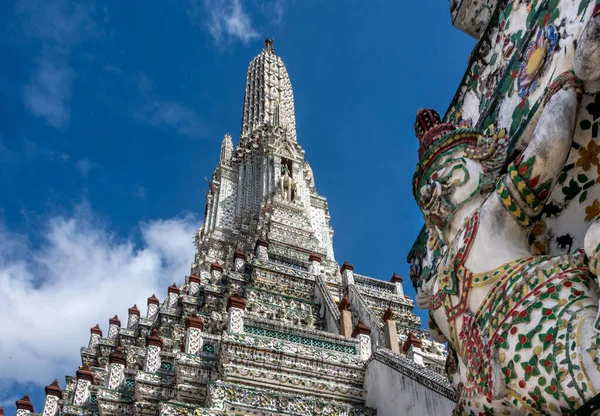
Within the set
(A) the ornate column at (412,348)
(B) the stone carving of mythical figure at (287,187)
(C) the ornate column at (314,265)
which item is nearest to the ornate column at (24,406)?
(C) the ornate column at (314,265)

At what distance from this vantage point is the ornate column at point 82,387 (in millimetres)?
12586

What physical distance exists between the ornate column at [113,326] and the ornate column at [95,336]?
0.33 metres

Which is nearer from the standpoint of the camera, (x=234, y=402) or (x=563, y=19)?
(x=563, y=19)

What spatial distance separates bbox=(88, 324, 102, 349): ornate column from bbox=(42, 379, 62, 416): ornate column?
4.86m

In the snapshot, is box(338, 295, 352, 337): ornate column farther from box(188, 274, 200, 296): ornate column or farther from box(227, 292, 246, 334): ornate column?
box(188, 274, 200, 296): ornate column

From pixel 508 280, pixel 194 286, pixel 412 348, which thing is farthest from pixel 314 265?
pixel 508 280

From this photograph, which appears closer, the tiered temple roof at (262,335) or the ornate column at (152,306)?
the tiered temple roof at (262,335)

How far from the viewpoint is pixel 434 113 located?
496cm

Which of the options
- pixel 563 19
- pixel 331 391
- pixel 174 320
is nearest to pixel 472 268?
pixel 563 19

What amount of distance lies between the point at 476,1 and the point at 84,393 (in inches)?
421

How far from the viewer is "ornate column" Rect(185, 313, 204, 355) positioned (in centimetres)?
991

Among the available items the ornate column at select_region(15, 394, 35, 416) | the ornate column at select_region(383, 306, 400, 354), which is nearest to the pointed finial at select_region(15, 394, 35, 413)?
the ornate column at select_region(15, 394, 35, 416)

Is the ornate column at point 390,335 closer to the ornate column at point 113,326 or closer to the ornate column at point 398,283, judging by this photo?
the ornate column at point 398,283

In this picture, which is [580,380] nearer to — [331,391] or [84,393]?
[331,391]
